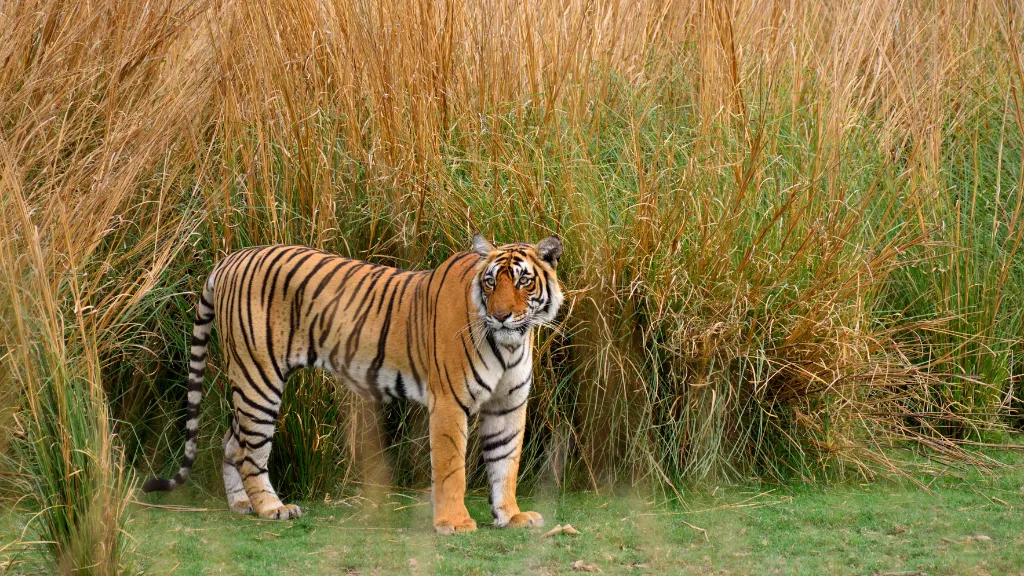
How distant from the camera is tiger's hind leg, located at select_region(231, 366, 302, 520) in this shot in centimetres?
420

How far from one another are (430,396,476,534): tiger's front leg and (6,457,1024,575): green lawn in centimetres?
8

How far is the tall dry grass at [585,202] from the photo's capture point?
439 cm

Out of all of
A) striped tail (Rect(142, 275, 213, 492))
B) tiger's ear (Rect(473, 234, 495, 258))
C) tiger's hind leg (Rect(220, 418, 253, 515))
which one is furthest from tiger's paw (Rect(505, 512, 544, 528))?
striped tail (Rect(142, 275, 213, 492))

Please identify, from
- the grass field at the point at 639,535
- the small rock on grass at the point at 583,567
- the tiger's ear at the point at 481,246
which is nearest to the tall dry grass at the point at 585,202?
the grass field at the point at 639,535

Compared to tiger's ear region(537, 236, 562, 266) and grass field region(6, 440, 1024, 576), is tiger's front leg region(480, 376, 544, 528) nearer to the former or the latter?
grass field region(6, 440, 1024, 576)

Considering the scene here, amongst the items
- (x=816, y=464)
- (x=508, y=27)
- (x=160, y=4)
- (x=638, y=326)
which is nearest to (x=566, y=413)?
(x=638, y=326)

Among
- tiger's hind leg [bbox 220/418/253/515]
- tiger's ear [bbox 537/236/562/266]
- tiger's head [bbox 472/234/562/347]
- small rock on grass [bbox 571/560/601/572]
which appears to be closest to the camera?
small rock on grass [bbox 571/560/601/572]

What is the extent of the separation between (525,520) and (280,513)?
0.95 meters

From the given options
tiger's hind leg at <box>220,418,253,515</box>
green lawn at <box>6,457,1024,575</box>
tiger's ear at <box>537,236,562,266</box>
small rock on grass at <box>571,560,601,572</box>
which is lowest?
small rock on grass at <box>571,560,601,572</box>

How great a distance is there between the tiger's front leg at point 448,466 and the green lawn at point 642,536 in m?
0.08

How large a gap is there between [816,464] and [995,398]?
109 cm

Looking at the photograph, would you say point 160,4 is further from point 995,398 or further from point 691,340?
point 995,398

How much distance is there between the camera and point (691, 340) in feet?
14.1

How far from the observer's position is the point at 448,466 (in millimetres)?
3961
